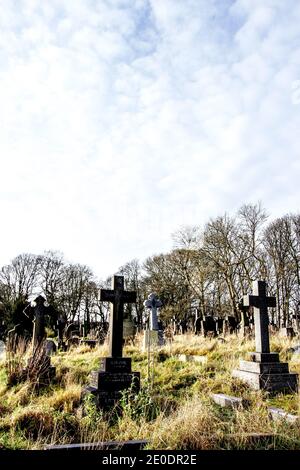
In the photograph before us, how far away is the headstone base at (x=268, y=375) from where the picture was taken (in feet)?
21.4

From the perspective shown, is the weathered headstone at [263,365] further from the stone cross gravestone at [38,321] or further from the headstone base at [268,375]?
the stone cross gravestone at [38,321]

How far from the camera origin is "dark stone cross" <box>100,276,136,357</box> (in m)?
6.62

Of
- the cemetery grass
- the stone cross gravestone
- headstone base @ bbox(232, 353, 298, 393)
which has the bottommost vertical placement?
the cemetery grass

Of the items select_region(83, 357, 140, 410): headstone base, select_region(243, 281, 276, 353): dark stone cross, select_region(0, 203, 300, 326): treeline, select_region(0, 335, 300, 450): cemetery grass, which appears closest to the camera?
select_region(0, 335, 300, 450): cemetery grass

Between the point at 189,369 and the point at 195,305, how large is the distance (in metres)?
22.0

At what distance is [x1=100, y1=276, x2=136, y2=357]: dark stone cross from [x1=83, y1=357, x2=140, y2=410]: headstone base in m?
0.25

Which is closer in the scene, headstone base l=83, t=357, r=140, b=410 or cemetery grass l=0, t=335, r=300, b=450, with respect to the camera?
cemetery grass l=0, t=335, r=300, b=450

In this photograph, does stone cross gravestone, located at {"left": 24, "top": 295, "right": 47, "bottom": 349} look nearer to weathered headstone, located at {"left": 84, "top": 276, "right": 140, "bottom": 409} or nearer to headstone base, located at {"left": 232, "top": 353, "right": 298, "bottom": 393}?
weathered headstone, located at {"left": 84, "top": 276, "right": 140, "bottom": 409}

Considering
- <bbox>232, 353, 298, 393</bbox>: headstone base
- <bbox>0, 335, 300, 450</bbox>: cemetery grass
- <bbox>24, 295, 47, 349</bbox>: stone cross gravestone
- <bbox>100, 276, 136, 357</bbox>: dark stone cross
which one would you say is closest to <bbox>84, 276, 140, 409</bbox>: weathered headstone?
<bbox>100, 276, 136, 357</bbox>: dark stone cross

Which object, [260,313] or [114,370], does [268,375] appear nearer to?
[260,313]

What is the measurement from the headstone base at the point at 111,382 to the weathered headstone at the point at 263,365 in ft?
7.46

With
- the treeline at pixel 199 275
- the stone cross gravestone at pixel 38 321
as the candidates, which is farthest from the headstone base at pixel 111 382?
the treeline at pixel 199 275
